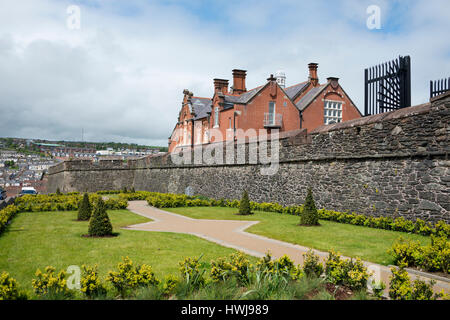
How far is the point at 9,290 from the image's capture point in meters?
4.54

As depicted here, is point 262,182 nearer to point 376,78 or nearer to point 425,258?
point 376,78

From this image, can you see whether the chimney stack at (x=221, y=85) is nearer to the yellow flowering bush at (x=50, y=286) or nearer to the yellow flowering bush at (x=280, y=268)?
the yellow flowering bush at (x=280, y=268)

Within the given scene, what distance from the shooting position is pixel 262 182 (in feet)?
63.1

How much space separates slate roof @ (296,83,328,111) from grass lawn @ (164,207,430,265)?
2291 centimetres

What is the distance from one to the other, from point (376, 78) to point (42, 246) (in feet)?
52.7

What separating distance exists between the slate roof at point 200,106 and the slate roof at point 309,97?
12.6 m

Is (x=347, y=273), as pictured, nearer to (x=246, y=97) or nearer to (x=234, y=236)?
(x=234, y=236)

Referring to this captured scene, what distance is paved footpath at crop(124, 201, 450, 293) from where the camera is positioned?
7.54m

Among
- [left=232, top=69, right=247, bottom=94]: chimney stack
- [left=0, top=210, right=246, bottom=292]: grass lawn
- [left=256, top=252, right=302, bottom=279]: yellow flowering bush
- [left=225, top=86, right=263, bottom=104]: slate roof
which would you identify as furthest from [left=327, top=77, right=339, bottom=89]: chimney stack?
[left=256, top=252, right=302, bottom=279]: yellow flowering bush

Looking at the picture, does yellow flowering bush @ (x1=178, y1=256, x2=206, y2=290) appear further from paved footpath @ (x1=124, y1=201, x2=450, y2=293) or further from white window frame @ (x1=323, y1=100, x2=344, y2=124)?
white window frame @ (x1=323, y1=100, x2=344, y2=124)

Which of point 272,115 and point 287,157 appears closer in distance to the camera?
point 287,157

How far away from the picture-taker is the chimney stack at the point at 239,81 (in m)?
41.2

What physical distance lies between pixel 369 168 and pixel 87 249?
9.56m
